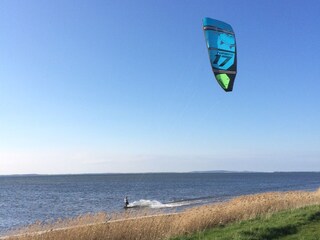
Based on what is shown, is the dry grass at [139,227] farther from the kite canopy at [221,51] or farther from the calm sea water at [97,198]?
the calm sea water at [97,198]

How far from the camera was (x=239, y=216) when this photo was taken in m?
16.6

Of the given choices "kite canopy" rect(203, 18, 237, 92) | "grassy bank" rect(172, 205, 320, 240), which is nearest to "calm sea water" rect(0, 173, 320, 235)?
"grassy bank" rect(172, 205, 320, 240)

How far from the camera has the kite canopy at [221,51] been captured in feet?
27.5

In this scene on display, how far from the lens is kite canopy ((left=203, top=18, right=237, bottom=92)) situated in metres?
8.39

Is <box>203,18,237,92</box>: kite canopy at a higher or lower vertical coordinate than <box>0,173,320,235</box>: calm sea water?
higher

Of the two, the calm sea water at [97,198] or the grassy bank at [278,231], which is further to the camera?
the calm sea water at [97,198]

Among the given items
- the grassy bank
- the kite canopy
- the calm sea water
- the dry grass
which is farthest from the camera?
the calm sea water

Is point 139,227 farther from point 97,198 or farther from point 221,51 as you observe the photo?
point 97,198

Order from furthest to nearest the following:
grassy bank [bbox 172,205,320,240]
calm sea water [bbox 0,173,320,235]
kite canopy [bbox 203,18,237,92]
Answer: calm sea water [bbox 0,173,320,235]
grassy bank [bbox 172,205,320,240]
kite canopy [bbox 203,18,237,92]

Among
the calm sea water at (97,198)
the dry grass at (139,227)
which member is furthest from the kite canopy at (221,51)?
the calm sea water at (97,198)

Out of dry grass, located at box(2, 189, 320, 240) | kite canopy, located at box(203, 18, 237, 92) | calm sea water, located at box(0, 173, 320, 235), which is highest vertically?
kite canopy, located at box(203, 18, 237, 92)

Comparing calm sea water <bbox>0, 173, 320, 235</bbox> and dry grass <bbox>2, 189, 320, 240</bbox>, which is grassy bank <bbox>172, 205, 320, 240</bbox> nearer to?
dry grass <bbox>2, 189, 320, 240</bbox>

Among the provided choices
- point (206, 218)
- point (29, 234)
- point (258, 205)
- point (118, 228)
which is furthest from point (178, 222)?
point (258, 205)

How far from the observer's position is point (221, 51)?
8.62 meters
